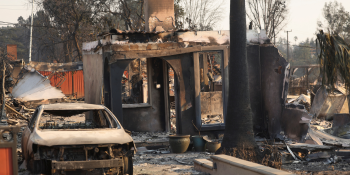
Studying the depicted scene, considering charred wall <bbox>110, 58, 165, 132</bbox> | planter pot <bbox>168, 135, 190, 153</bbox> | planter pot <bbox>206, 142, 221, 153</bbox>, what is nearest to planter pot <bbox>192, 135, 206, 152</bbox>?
planter pot <bbox>206, 142, 221, 153</bbox>

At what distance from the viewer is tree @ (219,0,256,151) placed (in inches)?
370

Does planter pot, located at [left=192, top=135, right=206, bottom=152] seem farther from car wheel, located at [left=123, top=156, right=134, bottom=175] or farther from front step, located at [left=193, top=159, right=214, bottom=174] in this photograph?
car wheel, located at [left=123, top=156, right=134, bottom=175]

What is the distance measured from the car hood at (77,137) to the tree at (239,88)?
3.26 m

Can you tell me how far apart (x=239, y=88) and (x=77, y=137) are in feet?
14.3

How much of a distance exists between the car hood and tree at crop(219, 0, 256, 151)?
3.26 m

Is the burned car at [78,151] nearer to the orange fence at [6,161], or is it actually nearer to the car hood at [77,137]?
the car hood at [77,137]

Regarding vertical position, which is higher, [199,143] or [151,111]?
[151,111]

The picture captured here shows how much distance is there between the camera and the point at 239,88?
31.2 feet

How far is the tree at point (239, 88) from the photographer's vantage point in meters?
9.41

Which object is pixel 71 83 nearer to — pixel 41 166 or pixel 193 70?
pixel 193 70

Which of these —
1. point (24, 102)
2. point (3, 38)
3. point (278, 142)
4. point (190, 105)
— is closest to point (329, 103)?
point (278, 142)

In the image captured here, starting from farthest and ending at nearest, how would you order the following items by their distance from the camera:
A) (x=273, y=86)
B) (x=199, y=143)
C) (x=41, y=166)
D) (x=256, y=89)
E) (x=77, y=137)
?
(x=256, y=89) → (x=273, y=86) → (x=199, y=143) → (x=77, y=137) → (x=41, y=166)

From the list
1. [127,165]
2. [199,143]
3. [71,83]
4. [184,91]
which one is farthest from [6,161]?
[71,83]

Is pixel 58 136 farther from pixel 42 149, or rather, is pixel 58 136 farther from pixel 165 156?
pixel 165 156
